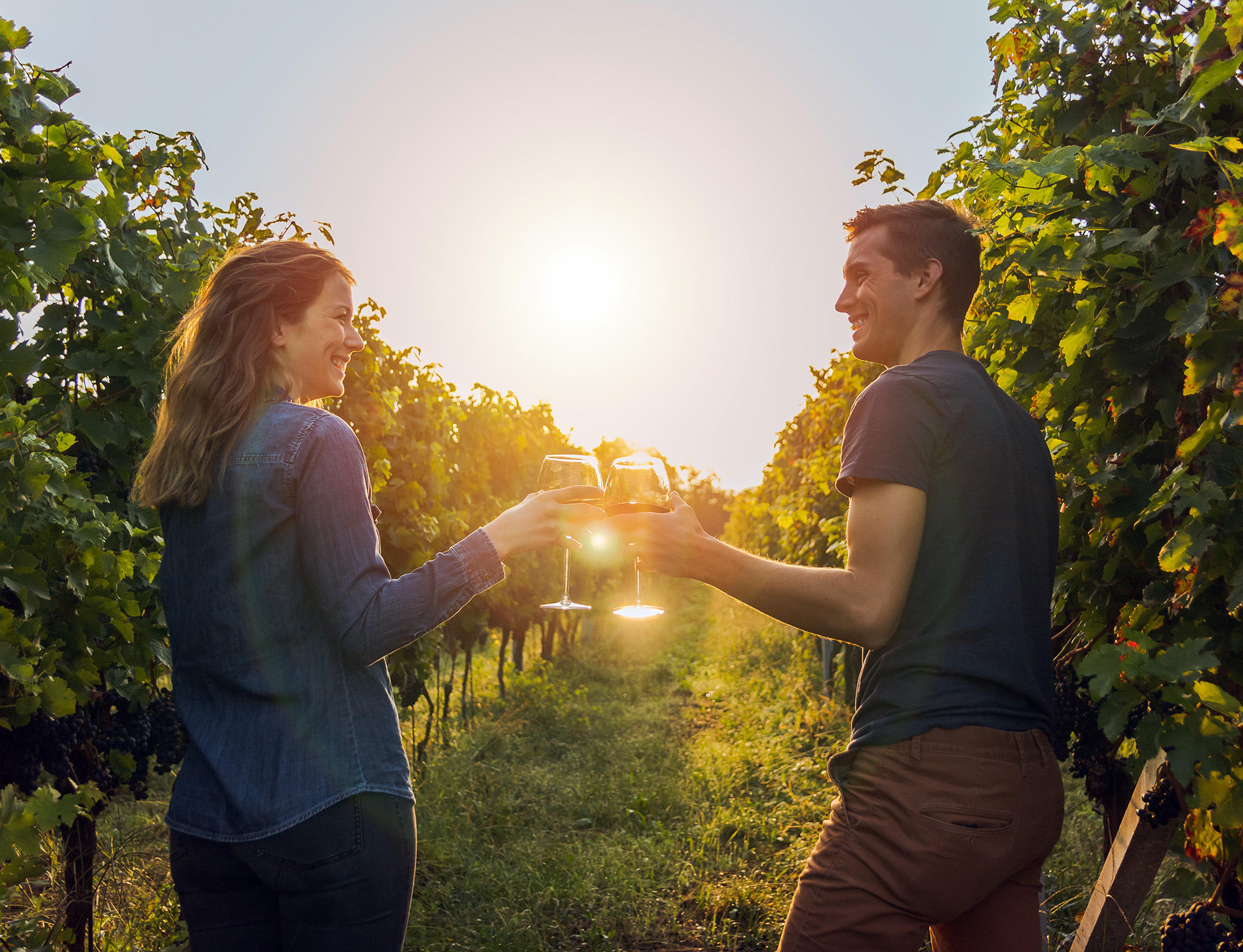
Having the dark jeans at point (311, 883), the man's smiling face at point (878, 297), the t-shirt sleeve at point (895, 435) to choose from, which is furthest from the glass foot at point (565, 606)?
the man's smiling face at point (878, 297)

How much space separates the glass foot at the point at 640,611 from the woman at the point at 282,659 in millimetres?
400

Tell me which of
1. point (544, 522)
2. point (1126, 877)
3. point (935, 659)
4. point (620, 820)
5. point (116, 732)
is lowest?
point (620, 820)

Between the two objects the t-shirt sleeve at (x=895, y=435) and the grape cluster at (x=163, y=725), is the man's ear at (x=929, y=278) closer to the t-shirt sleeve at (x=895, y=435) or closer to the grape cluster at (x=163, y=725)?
the t-shirt sleeve at (x=895, y=435)

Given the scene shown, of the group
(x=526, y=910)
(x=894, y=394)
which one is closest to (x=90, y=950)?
(x=526, y=910)

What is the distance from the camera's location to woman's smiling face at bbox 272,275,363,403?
1.61 meters

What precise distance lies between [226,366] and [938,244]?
1396 mm

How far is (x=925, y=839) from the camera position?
1449 millimetres

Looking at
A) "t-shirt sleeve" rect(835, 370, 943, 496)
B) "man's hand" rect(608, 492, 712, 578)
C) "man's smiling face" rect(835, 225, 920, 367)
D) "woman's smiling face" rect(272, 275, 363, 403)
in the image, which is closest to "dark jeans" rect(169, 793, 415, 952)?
"man's hand" rect(608, 492, 712, 578)

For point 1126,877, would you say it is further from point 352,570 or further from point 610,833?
point 610,833

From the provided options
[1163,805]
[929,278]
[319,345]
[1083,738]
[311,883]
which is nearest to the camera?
[311,883]

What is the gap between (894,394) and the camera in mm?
1553

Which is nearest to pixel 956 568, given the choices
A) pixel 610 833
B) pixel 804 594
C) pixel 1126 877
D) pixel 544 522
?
pixel 804 594

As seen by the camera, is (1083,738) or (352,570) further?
(1083,738)

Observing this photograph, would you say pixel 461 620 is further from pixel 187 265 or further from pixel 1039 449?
pixel 1039 449
